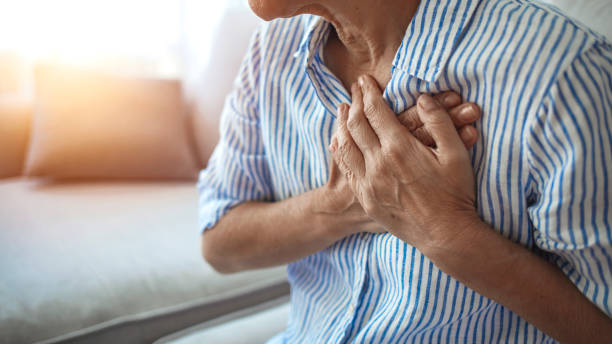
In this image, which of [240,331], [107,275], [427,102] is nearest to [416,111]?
[427,102]

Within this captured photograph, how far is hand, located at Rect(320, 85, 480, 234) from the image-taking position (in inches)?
21.7

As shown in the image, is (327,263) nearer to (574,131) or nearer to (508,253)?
(508,253)

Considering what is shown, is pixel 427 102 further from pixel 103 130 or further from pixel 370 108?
pixel 103 130

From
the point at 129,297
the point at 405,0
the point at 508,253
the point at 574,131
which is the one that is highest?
the point at 405,0

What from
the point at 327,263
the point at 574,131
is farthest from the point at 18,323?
the point at 574,131

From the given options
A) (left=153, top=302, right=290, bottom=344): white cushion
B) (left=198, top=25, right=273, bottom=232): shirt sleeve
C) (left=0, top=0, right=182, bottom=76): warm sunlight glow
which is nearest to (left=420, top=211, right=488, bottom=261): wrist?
(left=198, top=25, right=273, bottom=232): shirt sleeve

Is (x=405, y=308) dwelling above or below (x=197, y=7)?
below

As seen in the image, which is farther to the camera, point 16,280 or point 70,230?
point 70,230

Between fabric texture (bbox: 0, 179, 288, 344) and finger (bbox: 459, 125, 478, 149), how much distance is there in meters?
0.87

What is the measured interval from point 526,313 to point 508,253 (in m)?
0.09

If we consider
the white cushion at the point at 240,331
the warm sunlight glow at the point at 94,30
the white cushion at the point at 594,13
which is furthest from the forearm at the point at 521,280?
the warm sunlight glow at the point at 94,30

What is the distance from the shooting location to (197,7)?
8.07ft

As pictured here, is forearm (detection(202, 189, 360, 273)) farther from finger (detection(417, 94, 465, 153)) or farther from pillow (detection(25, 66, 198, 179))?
pillow (detection(25, 66, 198, 179))

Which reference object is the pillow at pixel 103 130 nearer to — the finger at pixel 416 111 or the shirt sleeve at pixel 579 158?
the finger at pixel 416 111
